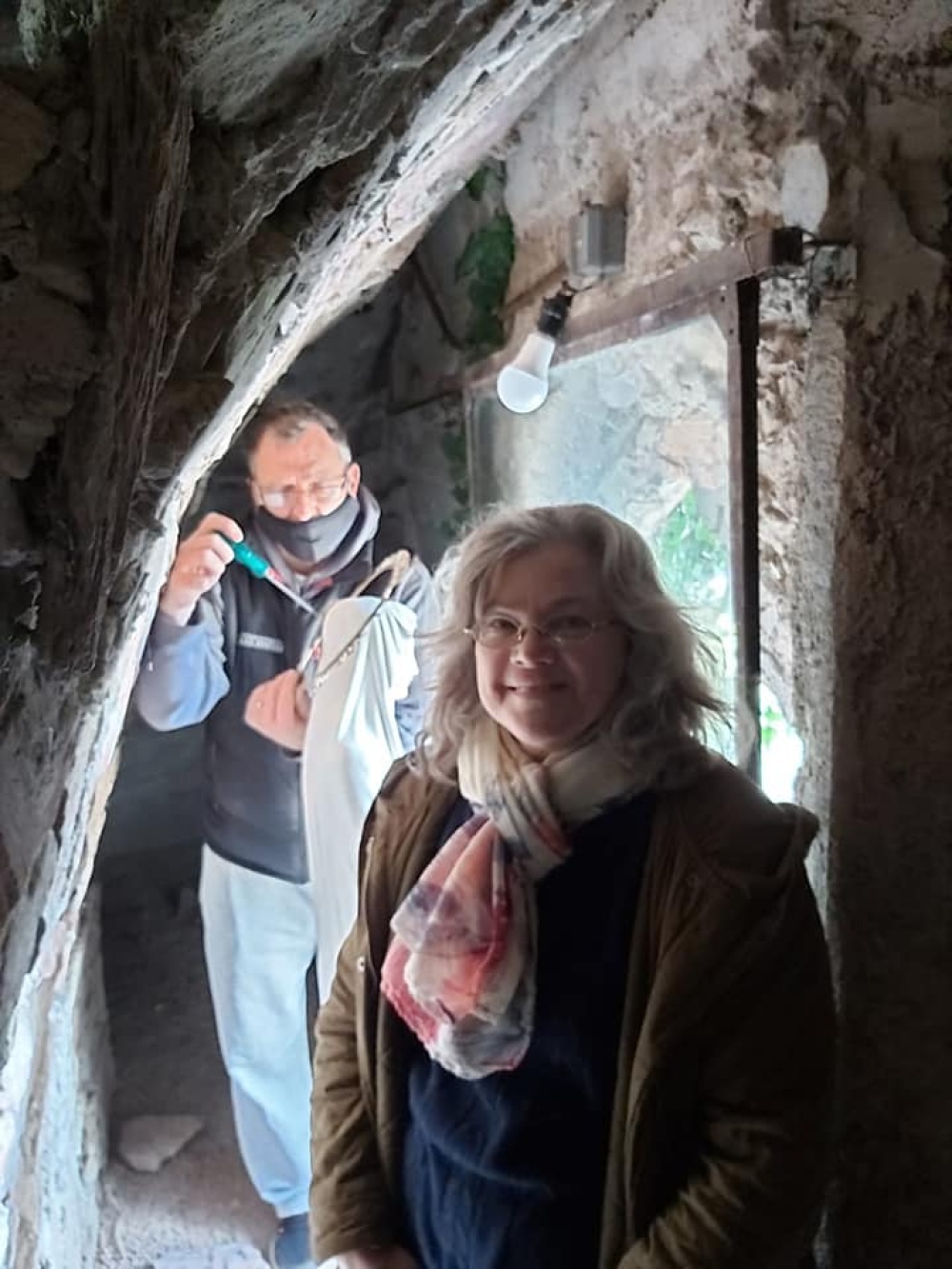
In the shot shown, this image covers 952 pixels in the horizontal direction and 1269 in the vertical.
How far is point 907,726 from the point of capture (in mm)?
1167

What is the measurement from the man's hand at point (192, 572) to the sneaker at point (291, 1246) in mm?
1165

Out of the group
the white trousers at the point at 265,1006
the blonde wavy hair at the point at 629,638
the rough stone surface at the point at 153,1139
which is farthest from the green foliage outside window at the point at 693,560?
the rough stone surface at the point at 153,1139

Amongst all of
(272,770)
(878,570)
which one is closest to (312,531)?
(272,770)

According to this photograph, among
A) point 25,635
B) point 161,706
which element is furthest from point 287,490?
point 25,635

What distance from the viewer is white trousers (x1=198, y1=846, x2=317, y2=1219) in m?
2.19

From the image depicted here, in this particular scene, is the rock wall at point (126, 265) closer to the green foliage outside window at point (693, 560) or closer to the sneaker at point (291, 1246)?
the green foliage outside window at point (693, 560)

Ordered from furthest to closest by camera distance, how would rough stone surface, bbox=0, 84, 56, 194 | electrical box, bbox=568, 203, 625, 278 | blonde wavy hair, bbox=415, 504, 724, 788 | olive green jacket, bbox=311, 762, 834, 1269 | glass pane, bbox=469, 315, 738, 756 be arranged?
1. electrical box, bbox=568, 203, 625, 278
2. glass pane, bbox=469, 315, 738, 756
3. blonde wavy hair, bbox=415, 504, 724, 788
4. olive green jacket, bbox=311, 762, 834, 1269
5. rough stone surface, bbox=0, 84, 56, 194

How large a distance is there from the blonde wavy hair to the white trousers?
107cm

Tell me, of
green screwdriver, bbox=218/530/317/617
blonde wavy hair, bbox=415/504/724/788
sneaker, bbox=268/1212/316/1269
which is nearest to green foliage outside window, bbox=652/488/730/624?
blonde wavy hair, bbox=415/504/724/788

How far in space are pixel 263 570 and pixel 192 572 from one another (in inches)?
7.0

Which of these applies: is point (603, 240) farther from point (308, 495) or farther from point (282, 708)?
point (282, 708)

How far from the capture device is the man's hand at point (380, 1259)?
1.23 metres

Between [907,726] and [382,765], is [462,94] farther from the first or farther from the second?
[382,765]

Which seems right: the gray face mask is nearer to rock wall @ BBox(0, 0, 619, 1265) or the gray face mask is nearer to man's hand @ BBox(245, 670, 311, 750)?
man's hand @ BBox(245, 670, 311, 750)
